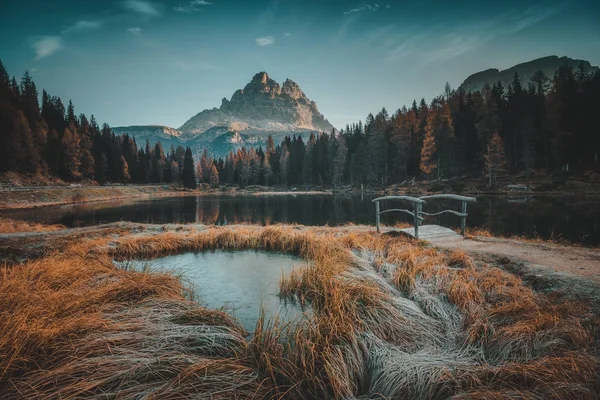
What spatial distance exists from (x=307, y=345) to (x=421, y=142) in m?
60.6

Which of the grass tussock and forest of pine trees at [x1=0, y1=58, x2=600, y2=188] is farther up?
forest of pine trees at [x1=0, y1=58, x2=600, y2=188]

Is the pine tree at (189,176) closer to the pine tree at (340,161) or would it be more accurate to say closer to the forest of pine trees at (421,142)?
the forest of pine trees at (421,142)

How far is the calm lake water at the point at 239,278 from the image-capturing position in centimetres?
559

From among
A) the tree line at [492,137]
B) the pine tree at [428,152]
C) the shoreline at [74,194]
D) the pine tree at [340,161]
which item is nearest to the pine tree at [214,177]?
the shoreline at [74,194]

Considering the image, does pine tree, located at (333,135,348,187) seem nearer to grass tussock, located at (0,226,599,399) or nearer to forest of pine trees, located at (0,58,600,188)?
forest of pine trees, located at (0,58,600,188)

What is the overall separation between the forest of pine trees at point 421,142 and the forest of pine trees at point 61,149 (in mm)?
218

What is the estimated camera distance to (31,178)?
4841 centimetres

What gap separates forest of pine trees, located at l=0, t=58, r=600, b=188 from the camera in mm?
39969

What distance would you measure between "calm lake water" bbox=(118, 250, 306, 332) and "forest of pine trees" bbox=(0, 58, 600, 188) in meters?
43.1

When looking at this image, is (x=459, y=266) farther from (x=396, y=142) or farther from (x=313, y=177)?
(x=313, y=177)

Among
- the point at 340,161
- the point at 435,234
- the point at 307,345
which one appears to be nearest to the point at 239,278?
the point at 307,345

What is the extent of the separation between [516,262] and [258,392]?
7.74 metres

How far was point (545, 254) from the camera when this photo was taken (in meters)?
8.02

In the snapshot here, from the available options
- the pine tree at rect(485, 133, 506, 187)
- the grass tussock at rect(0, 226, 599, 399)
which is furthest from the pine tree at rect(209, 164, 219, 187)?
the grass tussock at rect(0, 226, 599, 399)
